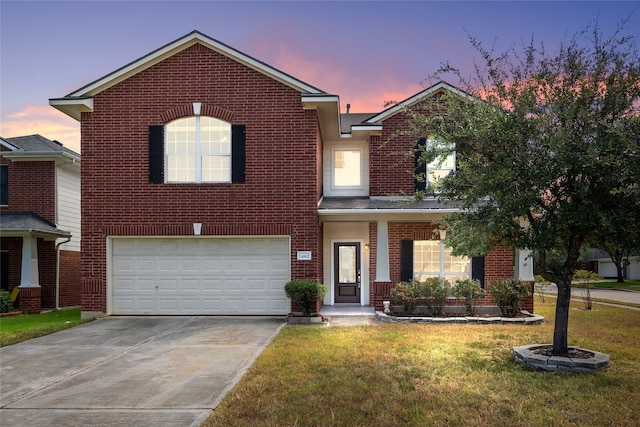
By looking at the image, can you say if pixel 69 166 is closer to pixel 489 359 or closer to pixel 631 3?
pixel 489 359

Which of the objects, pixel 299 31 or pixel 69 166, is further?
pixel 69 166

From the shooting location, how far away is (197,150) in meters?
13.4

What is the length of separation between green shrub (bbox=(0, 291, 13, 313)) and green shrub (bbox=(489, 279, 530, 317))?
15955 mm

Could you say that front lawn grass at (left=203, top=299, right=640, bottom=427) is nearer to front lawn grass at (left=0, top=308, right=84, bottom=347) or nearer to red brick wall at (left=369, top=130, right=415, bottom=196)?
front lawn grass at (left=0, top=308, right=84, bottom=347)

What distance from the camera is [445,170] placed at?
1539 cm

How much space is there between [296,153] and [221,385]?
7.82m

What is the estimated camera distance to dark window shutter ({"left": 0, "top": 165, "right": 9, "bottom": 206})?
1769 cm

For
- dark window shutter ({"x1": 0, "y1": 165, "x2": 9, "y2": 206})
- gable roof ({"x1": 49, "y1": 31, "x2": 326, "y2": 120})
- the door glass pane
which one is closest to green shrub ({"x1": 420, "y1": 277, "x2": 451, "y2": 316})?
the door glass pane

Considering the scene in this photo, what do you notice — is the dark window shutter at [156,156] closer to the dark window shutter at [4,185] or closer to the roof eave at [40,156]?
the roof eave at [40,156]

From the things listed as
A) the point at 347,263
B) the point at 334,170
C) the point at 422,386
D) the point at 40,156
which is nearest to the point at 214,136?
the point at 334,170

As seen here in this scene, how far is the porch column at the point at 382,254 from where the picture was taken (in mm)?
14273

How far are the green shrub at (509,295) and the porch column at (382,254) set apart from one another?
3.18m

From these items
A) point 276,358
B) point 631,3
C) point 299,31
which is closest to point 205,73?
point 299,31

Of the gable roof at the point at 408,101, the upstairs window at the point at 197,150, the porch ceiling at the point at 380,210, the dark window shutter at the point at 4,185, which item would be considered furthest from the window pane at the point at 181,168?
the dark window shutter at the point at 4,185
